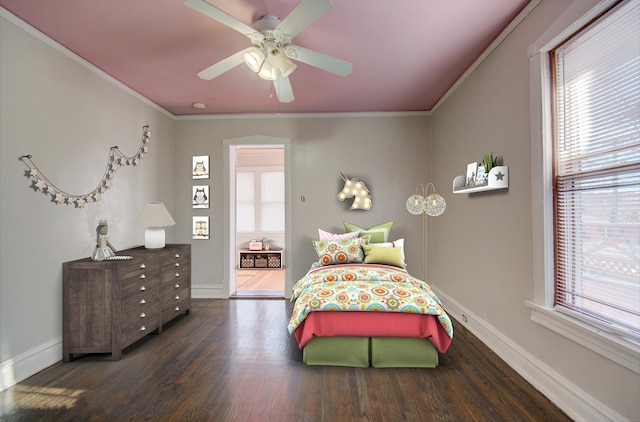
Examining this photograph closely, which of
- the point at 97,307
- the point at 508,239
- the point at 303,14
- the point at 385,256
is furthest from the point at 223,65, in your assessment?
the point at 508,239

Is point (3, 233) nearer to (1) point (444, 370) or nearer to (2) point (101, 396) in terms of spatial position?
(2) point (101, 396)

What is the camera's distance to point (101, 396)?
2.22 meters

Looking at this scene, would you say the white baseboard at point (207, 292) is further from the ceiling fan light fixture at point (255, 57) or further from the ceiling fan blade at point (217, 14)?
the ceiling fan blade at point (217, 14)

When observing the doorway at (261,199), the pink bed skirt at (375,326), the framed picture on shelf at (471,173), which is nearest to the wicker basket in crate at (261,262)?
the doorway at (261,199)

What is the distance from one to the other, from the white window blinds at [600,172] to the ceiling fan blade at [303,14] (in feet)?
5.03

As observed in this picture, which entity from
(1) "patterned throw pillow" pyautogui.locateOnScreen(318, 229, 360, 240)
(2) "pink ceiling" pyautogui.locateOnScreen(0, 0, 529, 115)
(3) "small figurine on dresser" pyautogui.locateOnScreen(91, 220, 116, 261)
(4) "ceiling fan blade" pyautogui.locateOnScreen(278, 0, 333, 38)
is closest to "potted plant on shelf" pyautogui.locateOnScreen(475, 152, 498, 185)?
(2) "pink ceiling" pyautogui.locateOnScreen(0, 0, 529, 115)

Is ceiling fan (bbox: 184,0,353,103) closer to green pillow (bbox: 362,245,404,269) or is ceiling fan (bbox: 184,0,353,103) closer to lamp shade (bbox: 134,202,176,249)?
lamp shade (bbox: 134,202,176,249)

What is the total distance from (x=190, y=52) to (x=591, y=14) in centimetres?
Answer: 293

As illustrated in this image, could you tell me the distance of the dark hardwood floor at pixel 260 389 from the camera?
6.59 ft

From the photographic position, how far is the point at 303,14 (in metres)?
1.94

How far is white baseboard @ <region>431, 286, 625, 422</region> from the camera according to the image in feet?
5.94

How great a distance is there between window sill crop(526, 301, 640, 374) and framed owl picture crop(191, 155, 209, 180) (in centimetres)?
428

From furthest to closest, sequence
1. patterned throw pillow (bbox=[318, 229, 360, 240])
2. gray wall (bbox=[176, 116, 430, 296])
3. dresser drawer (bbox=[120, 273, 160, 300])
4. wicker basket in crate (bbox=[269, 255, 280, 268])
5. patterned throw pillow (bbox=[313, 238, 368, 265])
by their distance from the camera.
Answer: wicker basket in crate (bbox=[269, 255, 280, 268])
gray wall (bbox=[176, 116, 430, 296])
patterned throw pillow (bbox=[318, 229, 360, 240])
patterned throw pillow (bbox=[313, 238, 368, 265])
dresser drawer (bbox=[120, 273, 160, 300])

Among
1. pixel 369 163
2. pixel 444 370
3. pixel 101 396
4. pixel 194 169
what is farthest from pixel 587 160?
pixel 194 169
